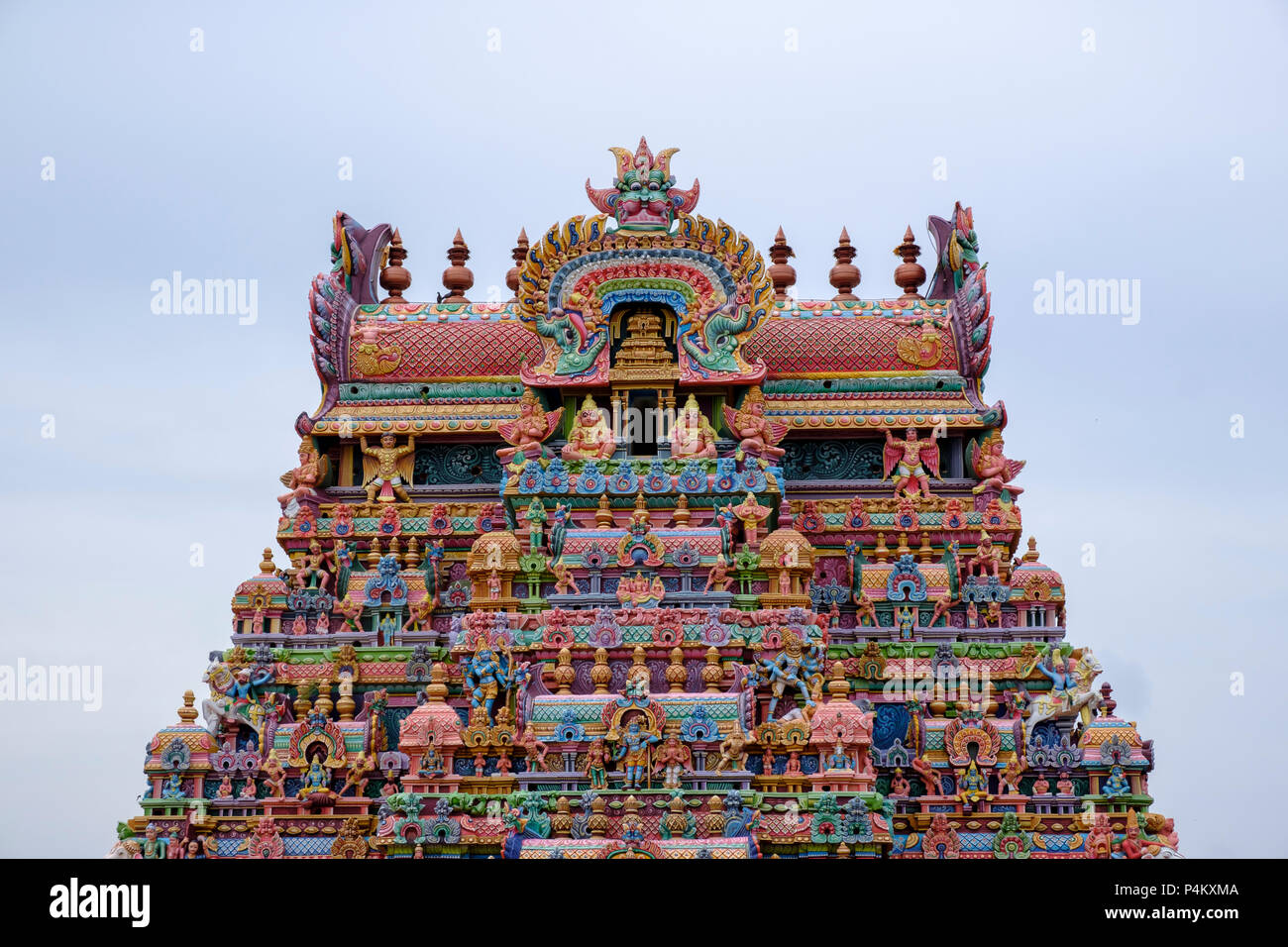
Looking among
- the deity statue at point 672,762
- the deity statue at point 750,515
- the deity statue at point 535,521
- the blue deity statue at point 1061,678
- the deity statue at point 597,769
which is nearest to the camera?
the deity statue at point 672,762

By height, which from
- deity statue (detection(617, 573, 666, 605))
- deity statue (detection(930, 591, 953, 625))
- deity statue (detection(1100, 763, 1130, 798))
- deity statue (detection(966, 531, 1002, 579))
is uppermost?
deity statue (detection(966, 531, 1002, 579))

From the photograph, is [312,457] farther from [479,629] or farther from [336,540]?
[479,629]

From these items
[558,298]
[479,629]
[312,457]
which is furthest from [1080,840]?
[312,457]

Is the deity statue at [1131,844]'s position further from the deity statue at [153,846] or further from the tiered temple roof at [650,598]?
the deity statue at [153,846]

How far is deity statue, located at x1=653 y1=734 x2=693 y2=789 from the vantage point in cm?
3497

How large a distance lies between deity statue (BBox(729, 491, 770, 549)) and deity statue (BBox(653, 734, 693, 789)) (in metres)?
4.81

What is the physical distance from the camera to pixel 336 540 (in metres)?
41.9

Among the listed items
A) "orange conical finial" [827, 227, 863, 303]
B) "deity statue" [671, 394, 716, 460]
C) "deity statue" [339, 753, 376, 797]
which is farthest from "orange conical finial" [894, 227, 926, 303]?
"deity statue" [339, 753, 376, 797]

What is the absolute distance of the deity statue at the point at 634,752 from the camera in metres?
35.0

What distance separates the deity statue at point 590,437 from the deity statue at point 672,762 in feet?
21.4

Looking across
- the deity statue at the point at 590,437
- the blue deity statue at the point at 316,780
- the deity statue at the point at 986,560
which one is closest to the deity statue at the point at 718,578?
the deity statue at the point at 590,437

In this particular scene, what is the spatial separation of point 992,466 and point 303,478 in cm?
1282

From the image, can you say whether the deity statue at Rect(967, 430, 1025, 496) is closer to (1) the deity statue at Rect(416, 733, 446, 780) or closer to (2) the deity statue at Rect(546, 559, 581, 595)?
(2) the deity statue at Rect(546, 559, 581, 595)

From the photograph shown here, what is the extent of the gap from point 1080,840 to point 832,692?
5004 millimetres
